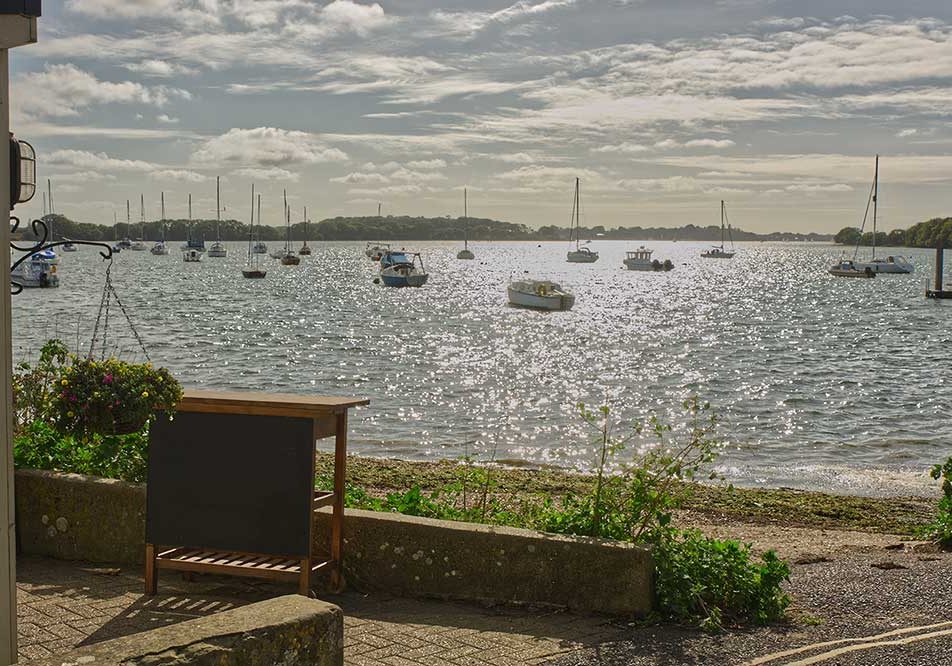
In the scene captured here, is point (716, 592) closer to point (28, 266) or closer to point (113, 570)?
point (113, 570)

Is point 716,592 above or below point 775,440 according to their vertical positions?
above

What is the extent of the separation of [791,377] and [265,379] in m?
18.7

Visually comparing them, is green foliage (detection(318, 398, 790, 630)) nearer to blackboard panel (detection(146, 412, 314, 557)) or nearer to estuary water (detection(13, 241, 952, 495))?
blackboard panel (detection(146, 412, 314, 557))

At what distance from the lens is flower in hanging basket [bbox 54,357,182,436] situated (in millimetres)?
6246

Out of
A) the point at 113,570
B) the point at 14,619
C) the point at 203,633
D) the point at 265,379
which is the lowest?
Result: the point at 265,379

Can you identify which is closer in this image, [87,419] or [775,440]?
[87,419]

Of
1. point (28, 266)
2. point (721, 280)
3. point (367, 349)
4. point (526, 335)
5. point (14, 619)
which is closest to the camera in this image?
point (14, 619)

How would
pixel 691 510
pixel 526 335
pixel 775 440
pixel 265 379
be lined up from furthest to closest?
pixel 526 335
pixel 265 379
pixel 775 440
pixel 691 510

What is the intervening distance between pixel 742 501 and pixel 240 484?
1066 cm

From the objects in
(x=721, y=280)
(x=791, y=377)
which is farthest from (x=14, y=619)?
(x=721, y=280)

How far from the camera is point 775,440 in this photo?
24.9 metres

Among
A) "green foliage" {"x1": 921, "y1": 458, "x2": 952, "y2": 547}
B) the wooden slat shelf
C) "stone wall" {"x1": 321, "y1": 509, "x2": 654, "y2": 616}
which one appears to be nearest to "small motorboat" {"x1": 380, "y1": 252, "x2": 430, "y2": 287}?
"green foliage" {"x1": 921, "y1": 458, "x2": 952, "y2": 547}

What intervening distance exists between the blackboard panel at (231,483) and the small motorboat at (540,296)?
67.6 metres

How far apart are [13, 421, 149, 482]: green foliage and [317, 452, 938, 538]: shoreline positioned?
6355 millimetres
